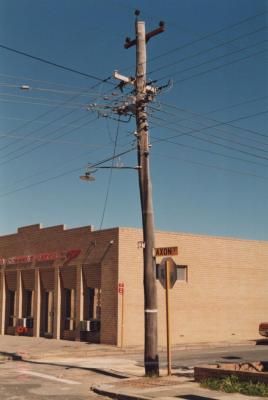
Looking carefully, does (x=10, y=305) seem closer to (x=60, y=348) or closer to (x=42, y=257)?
(x=42, y=257)

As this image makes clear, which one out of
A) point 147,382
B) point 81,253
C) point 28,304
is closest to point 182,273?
point 81,253

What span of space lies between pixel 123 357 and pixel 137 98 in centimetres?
1037

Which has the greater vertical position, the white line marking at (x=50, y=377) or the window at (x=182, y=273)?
the window at (x=182, y=273)

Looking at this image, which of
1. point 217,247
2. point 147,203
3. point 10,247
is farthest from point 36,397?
point 10,247

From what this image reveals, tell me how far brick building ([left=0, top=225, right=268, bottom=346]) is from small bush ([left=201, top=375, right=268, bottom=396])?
458 inches

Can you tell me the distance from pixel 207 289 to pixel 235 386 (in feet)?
55.8

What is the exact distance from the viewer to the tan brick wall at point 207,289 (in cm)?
2639

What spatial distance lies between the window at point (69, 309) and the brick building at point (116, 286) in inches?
2.0

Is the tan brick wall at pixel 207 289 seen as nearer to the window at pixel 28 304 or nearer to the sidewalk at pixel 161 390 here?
the window at pixel 28 304

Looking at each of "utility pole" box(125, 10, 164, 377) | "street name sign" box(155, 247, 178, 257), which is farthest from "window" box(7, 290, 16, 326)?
"street name sign" box(155, 247, 178, 257)

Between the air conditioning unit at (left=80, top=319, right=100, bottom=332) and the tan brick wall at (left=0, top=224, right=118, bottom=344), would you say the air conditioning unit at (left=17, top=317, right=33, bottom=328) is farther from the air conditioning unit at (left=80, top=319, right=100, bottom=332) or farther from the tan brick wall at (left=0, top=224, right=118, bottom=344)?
the air conditioning unit at (left=80, top=319, right=100, bottom=332)

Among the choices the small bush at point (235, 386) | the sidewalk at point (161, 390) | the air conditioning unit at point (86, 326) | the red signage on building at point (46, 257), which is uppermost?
the red signage on building at point (46, 257)

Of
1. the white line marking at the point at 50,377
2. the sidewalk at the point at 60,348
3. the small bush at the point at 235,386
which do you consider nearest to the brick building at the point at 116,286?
the sidewalk at the point at 60,348

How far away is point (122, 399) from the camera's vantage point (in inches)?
490
